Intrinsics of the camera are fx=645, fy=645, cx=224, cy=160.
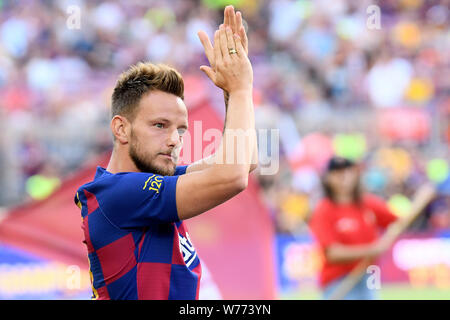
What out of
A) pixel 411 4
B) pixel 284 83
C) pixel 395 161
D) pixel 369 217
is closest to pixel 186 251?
pixel 369 217

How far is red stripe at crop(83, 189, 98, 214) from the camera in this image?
241 cm

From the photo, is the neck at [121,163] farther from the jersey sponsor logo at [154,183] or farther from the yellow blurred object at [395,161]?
the yellow blurred object at [395,161]

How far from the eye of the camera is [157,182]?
2.33 meters

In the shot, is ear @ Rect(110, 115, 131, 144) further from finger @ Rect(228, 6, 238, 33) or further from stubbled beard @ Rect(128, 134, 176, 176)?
finger @ Rect(228, 6, 238, 33)

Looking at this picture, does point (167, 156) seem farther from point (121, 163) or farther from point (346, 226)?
point (346, 226)

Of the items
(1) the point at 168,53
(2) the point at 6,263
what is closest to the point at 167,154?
(2) the point at 6,263

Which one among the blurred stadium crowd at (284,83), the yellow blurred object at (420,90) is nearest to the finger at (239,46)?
the blurred stadium crowd at (284,83)

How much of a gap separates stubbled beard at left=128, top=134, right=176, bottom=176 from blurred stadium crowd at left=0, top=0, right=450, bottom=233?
7.55m

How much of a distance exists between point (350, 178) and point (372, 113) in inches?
280

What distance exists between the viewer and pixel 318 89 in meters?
13.4

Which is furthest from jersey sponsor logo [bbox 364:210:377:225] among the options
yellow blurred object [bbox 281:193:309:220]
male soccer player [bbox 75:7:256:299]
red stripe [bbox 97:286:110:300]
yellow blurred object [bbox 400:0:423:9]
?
yellow blurred object [bbox 400:0:423:9]

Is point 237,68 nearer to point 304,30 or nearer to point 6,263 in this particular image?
point 6,263

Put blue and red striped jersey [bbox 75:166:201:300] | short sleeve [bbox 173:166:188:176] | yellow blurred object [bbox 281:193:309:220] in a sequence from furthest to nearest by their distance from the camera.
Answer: yellow blurred object [bbox 281:193:309:220]
short sleeve [bbox 173:166:188:176]
blue and red striped jersey [bbox 75:166:201:300]

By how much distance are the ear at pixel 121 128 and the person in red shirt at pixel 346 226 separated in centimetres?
332
